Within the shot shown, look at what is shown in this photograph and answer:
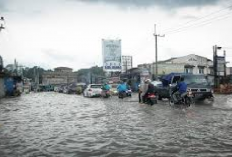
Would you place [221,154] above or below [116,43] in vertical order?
below

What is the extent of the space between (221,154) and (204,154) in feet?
1.09

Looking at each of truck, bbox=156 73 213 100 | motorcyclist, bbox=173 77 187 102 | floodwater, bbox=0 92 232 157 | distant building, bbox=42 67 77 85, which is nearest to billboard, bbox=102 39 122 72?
truck, bbox=156 73 213 100

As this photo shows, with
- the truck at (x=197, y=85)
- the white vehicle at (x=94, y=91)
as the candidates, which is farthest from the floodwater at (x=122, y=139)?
the white vehicle at (x=94, y=91)

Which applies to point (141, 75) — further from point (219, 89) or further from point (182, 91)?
point (182, 91)

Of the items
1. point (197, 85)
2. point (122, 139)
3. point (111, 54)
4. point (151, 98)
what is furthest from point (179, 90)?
point (111, 54)

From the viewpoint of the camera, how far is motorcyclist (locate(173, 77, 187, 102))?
795 inches

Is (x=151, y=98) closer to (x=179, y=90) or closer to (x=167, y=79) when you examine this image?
(x=179, y=90)

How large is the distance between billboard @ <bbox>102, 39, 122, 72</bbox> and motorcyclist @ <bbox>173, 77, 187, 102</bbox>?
26.4 metres

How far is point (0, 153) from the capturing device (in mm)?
7902

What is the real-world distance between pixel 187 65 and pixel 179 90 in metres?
52.1

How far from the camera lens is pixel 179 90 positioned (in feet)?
67.1

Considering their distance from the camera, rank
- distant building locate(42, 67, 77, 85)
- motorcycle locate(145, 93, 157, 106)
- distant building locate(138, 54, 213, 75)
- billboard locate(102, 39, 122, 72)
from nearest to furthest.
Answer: motorcycle locate(145, 93, 157, 106) → billboard locate(102, 39, 122, 72) → distant building locate(138, 54, 213, 75) → distant building locate(42, 67, 77, 85)

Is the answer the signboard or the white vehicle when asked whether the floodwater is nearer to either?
the white vehicle

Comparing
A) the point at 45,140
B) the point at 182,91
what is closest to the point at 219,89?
the point at 182,91
